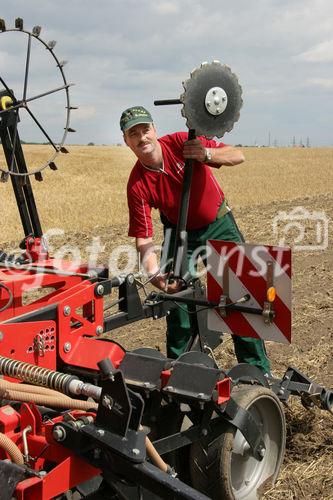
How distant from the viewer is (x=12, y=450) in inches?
91.4

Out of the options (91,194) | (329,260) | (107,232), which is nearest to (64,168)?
(91,194)

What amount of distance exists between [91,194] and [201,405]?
17.8 meters

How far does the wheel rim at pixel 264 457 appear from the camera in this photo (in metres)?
3.15

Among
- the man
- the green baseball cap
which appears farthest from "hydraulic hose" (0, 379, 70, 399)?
the green baseball cap

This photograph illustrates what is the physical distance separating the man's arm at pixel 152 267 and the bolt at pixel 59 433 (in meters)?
1.81

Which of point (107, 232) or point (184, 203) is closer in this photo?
point (184, 203)

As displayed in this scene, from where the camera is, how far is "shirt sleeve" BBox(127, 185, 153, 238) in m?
4.51

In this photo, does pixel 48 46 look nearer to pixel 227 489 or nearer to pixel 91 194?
pixel 227 489

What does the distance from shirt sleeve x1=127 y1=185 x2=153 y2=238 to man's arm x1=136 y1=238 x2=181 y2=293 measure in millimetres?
59

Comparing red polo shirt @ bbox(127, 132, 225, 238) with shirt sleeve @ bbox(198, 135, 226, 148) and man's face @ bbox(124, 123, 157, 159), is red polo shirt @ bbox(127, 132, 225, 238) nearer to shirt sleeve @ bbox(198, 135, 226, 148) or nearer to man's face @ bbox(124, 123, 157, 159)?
shirt sleeve @ bbox(198, 135, 226, 148)

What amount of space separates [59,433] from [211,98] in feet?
7.68

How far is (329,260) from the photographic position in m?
8.86

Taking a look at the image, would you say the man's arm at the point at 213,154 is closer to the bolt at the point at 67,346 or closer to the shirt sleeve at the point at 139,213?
the shirt sleeve at the point at 139,213

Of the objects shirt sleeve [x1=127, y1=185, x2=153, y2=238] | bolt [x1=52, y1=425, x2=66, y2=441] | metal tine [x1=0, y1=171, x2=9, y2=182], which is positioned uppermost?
metal tine [x1=0, y1=171, x2=9, y2=182]
